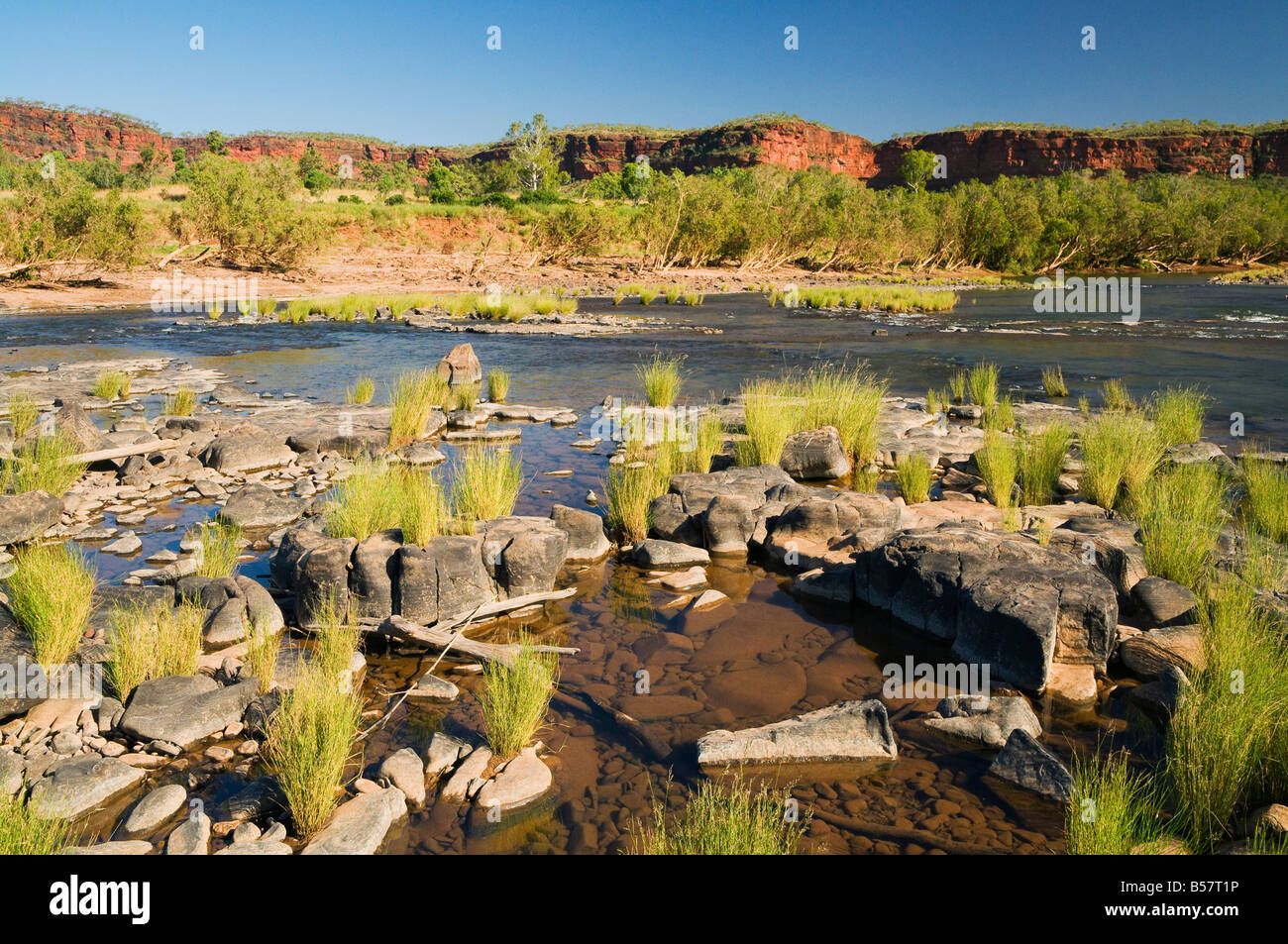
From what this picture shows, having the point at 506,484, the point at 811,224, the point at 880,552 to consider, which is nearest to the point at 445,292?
the point at 811,224

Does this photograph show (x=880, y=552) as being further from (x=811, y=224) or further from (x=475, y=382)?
(x=811, y=224)

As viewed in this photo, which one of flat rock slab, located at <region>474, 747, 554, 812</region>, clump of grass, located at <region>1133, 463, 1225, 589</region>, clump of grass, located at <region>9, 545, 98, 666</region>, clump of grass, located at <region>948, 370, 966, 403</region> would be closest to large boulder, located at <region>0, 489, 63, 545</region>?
clump of grass, located at <region>9, 545, 98, 666</region>

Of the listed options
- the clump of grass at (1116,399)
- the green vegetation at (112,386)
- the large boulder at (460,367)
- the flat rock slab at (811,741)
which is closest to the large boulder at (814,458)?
the clump of grass at (1116,399)

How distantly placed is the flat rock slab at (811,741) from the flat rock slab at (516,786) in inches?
32.7

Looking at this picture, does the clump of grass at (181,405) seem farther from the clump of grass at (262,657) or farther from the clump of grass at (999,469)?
the clump of grass at (999,469)

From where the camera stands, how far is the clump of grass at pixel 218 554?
629cm

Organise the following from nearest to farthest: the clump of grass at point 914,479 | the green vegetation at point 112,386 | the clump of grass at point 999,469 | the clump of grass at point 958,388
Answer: the clump of grass at point 999,469, the clump of grass at point 914,479, the green vegetation at point 112,386, the clump of grass at point 958,388

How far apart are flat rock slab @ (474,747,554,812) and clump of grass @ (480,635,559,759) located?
13 centimetres

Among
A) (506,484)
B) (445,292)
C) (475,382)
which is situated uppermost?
(445,292)

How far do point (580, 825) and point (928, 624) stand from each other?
323 cm

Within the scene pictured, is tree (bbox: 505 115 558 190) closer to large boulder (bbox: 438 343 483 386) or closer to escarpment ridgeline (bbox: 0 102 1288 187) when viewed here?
escarpment ridgeline (bbox: 0 102 1288 187)

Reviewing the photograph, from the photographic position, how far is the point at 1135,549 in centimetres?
663

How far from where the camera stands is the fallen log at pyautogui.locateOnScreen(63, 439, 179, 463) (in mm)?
9383

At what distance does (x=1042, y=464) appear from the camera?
884 centimetres
